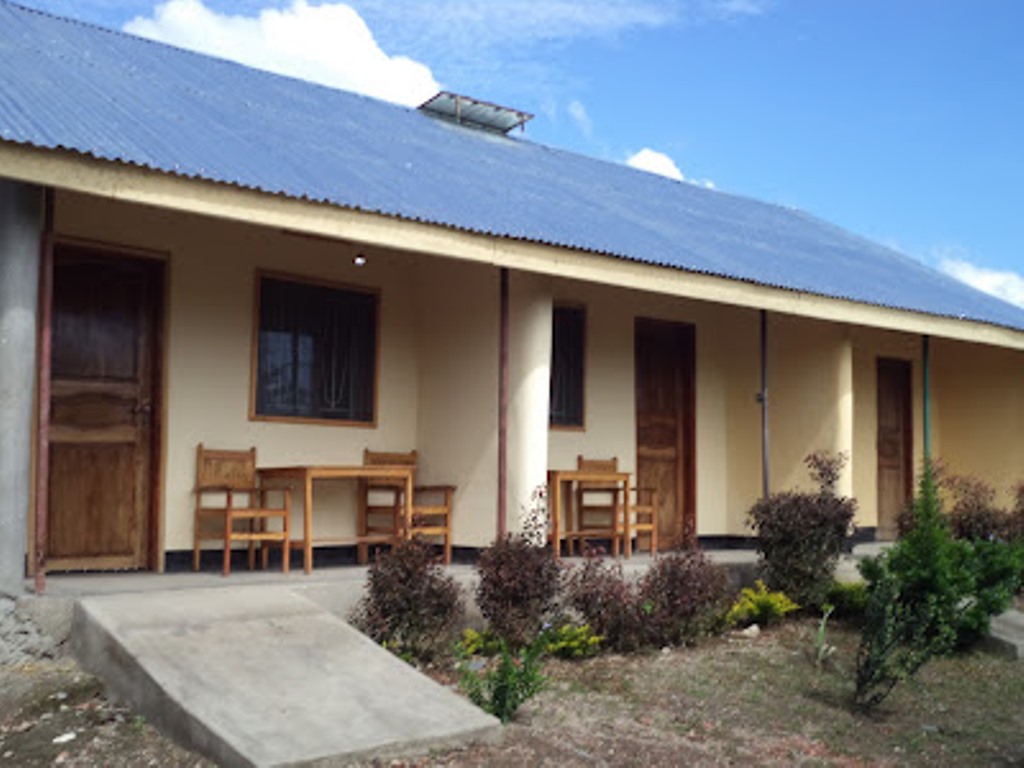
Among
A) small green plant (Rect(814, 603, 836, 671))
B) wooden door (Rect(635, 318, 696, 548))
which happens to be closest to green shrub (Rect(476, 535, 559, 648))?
small green plant (Rect(814, 603, 836, 671))

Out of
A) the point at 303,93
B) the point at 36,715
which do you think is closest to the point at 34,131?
the point at 36,715

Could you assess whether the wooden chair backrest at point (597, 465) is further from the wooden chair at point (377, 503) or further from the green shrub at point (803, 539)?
the wooden chair at point (377, 503)

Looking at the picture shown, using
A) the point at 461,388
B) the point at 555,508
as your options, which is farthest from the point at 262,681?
the point at 461,388

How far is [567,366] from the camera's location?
1122cm

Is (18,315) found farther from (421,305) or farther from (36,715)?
(421,305)

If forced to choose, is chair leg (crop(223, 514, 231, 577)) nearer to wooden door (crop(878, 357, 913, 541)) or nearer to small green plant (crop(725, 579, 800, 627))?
small green plant (crop(725, 579, 800, 627))

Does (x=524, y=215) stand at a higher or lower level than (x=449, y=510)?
higher

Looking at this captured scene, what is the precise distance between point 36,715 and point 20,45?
5.16m

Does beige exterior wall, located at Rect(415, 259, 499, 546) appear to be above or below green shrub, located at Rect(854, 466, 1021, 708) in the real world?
above

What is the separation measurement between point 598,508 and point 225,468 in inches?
141

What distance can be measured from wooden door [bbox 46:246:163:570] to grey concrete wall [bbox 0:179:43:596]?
158 cm

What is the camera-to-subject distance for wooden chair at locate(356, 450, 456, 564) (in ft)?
30.5

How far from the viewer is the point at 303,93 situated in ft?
38.6

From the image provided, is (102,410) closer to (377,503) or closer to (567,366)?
(377,503)
